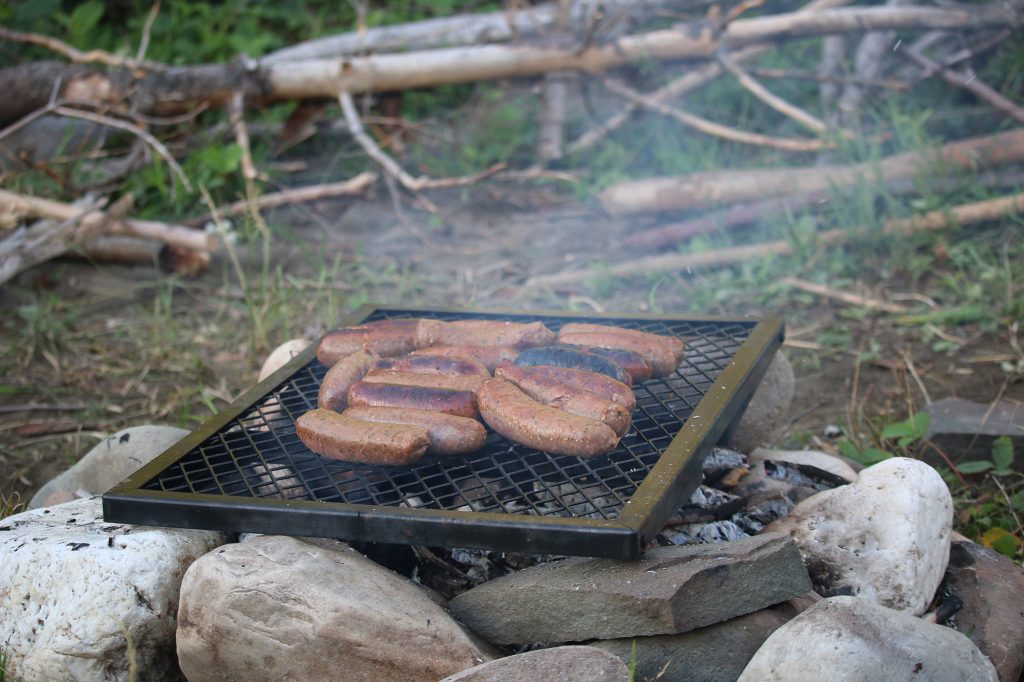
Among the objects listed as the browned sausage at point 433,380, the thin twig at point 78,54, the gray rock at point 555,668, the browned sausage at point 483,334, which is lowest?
the gray rock at point 555,668

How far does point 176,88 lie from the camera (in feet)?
23.6

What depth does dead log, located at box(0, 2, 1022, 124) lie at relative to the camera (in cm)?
681

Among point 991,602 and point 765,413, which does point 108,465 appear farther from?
point 991,602

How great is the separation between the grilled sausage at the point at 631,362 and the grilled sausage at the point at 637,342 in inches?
1.5

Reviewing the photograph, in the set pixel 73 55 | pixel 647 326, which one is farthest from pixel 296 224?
pixel 647 326

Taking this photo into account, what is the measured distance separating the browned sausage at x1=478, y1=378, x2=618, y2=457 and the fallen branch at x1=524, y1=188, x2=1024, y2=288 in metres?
3.36

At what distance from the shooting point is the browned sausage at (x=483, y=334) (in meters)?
3.56

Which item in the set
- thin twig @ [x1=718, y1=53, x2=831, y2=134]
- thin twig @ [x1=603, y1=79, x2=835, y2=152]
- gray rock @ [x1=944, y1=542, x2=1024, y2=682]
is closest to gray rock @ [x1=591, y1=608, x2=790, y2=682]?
gray rock @ [x1=944, y1=542, x2=1024, y2=682]

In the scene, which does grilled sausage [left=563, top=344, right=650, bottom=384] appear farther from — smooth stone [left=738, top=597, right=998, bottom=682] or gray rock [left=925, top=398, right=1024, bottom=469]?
gray rock [left=925, top=398, right=1024, bottom=469]

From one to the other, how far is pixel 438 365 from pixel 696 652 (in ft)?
4.05

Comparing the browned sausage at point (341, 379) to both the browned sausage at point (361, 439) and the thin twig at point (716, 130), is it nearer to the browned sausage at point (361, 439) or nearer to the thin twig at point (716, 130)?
the browned sausage at point (361, 439)

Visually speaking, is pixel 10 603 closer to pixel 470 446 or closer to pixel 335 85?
pixel 470 446

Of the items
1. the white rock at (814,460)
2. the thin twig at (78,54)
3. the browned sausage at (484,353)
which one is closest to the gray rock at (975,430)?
the white rock at (814,460)

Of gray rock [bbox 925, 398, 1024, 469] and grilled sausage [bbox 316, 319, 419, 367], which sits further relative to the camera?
gray rock [bbox 925, 398, 1024, 469]
